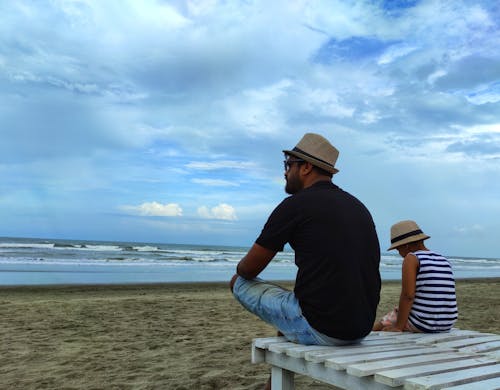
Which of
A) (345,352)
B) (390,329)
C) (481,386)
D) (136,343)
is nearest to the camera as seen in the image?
(481,386)

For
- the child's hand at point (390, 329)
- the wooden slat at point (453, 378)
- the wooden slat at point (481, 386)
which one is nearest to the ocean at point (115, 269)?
the child's hand at point (390, 329)

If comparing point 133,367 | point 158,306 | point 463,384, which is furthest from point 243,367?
point 158,306

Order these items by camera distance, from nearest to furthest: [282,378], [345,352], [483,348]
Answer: [345,352] < [282,378] < [483,348]

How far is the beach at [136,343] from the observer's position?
4043 mm

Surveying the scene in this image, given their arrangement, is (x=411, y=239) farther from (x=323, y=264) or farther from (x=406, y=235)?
(x=323, y=264)

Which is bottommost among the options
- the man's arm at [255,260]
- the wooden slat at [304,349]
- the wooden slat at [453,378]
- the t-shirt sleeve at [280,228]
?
the wooden slat at [453,378]

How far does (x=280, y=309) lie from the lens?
277 centimetres

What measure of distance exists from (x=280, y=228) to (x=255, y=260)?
248 millimetres

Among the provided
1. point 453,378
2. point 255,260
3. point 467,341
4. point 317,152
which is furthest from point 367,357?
point 317,152

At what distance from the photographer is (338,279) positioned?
258cm

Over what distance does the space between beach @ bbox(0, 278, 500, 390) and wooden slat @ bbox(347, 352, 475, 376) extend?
1.64 meters

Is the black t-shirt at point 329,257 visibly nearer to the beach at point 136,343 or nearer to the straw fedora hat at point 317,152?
the straw fedora hat at point 317,152

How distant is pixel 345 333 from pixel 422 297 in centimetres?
107

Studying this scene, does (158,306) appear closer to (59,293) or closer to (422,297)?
(59,293)
